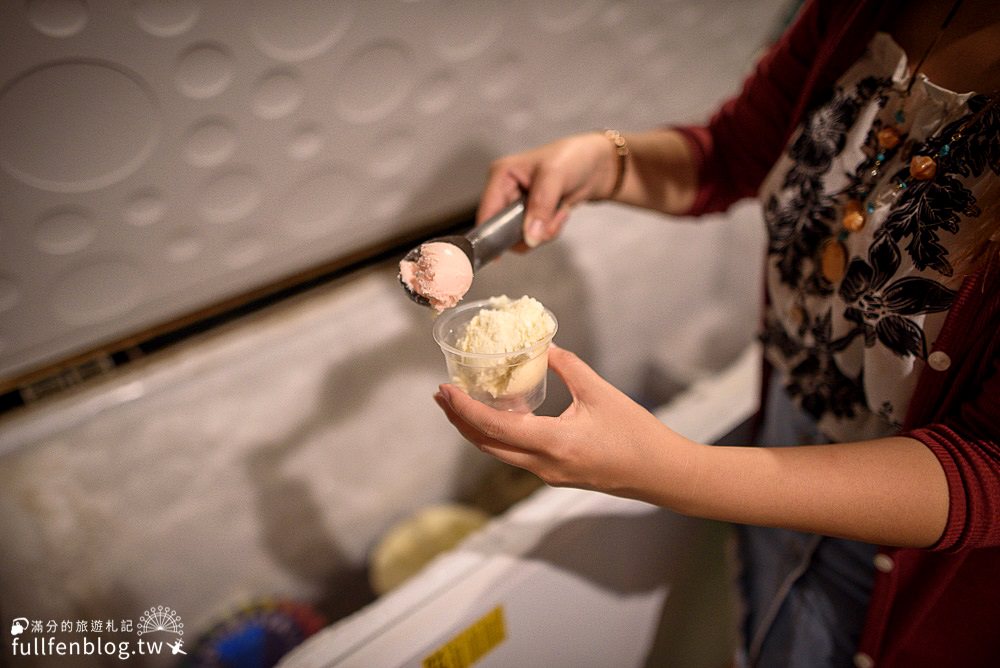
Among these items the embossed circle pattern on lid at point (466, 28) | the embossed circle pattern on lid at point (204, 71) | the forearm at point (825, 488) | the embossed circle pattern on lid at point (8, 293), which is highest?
the embossed circle pattern on lid at point (466, 28)

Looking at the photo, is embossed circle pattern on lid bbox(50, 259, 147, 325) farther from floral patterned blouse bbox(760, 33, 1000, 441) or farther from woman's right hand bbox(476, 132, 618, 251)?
floral patterned blouse bbox(760, 33, 1000, 441)

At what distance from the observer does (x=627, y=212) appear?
164 centimetres

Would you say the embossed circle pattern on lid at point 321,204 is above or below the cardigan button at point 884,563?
above

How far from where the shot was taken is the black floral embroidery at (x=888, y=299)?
Result: 23.3 inches

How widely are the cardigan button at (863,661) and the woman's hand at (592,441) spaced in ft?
1.57

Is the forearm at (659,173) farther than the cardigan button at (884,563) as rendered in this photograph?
Yes

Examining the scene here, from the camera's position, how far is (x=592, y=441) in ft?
1.76

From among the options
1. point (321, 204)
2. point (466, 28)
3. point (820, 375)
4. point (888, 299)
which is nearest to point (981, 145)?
point (888, 299)

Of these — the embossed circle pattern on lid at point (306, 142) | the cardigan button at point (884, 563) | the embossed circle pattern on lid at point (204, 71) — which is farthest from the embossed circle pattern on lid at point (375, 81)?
the cardigan button at point (884, 563)

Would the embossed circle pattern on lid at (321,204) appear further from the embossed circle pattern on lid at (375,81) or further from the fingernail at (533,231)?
the fingernail at (533,231)

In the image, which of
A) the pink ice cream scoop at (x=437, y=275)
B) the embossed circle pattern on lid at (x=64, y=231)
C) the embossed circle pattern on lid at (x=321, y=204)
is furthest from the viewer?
the embossed circle pattern on lid at (x=321, y=204)

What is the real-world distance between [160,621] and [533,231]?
3.64 feet

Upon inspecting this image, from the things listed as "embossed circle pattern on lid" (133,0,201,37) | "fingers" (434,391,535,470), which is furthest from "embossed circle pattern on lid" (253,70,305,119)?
"fingers" (434,391,535,470)

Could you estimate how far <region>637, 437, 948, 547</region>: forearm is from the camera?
1.75ft
